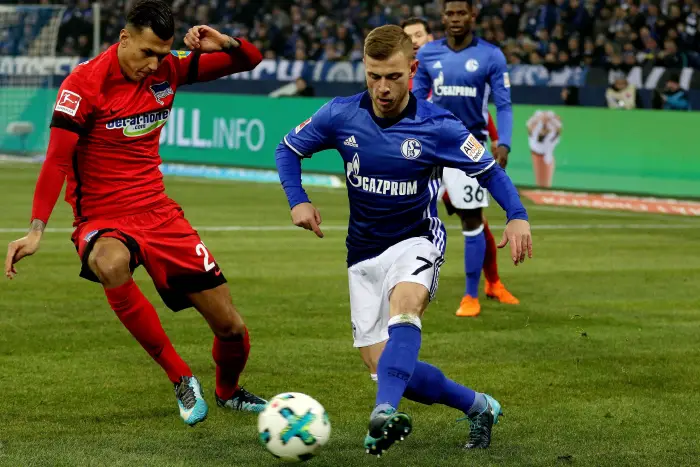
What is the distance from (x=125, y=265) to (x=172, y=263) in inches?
10.5

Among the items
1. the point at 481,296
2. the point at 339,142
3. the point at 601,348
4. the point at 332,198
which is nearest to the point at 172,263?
the point at 339,142

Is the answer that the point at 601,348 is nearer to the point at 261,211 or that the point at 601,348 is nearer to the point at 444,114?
the point at 444,114

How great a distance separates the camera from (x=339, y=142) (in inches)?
231

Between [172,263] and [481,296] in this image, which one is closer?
[172,263]

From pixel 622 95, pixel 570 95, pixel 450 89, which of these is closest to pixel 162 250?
pixel 450 89

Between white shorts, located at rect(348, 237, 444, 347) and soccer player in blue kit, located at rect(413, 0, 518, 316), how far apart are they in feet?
13.4

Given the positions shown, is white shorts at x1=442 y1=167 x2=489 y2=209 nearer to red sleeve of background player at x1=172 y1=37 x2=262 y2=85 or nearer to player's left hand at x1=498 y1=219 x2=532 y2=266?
red sleeve of background player at x1=172 y1=37 x2=262 y2=85

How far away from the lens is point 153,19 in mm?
6020

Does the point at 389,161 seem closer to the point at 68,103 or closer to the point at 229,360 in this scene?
the point at 229,360

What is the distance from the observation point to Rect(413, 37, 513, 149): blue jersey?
10.1 metres

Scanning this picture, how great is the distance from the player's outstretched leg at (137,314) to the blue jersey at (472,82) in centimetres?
453

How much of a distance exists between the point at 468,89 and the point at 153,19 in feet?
14.7

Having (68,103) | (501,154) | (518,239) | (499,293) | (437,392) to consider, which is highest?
(68,103)

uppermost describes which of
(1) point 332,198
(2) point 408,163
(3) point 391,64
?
(3) point 391,64
